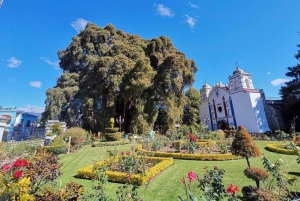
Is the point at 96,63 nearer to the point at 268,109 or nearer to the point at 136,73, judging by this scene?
the point at 136,73

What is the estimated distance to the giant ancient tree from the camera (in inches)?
767

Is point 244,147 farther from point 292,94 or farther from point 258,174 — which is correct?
point 292,94

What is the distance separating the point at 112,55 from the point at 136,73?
16.9ft

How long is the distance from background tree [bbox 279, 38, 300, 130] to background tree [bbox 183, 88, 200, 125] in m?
13.4

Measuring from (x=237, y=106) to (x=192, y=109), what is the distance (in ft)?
27.9

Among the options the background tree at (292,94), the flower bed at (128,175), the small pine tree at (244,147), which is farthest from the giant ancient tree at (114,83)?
the small pine tree at (244,147)

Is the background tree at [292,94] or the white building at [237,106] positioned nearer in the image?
the background tree at [292,94]

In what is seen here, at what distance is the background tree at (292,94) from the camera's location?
1928cm

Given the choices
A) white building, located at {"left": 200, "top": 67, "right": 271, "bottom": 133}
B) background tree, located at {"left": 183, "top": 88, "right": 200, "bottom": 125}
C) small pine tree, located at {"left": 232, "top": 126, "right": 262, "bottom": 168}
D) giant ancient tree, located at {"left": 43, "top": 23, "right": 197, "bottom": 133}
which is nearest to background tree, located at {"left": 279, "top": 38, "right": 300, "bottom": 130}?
white building, located at {"left": 200, "top": 67, "right": 271, "bottom": 133}

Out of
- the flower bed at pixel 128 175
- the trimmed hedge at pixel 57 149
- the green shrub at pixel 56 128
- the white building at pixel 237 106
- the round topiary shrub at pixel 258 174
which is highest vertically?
the white building at pixel 237 106

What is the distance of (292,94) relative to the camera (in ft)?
65.5

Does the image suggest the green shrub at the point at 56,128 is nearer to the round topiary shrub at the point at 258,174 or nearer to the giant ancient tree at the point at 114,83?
the giant ancient tree at the point at 114,83

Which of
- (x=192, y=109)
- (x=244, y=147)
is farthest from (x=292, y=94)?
(x=244, y=147)

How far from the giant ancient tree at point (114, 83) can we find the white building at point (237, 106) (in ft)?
22.6
